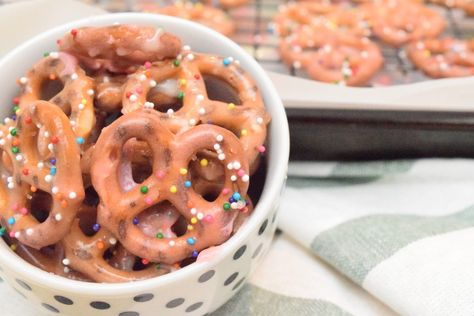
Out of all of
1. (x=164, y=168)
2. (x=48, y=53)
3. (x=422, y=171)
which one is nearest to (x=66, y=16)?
(x=48, y=53)

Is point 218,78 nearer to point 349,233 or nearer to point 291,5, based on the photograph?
point 349,233

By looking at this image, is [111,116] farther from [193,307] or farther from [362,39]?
[362,39]

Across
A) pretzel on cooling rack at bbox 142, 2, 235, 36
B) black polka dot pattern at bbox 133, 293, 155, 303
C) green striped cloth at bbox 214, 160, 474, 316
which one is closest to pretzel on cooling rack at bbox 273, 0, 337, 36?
pretzel on cooling rack at bbox 142, 2, 235, 36

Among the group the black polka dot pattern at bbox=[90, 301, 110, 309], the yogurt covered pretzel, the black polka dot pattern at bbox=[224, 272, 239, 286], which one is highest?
the yogurt covered pretzel

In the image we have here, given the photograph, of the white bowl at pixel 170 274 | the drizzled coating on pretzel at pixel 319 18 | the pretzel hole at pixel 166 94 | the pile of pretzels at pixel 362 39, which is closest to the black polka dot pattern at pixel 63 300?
the white bowl at pixel 170 274

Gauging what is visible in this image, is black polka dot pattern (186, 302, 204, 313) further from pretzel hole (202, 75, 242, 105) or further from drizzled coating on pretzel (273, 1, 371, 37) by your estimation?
drizzled coating on pretzel (273, 1, 371, 37)

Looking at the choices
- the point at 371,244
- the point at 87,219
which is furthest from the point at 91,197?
the point at 371,244
